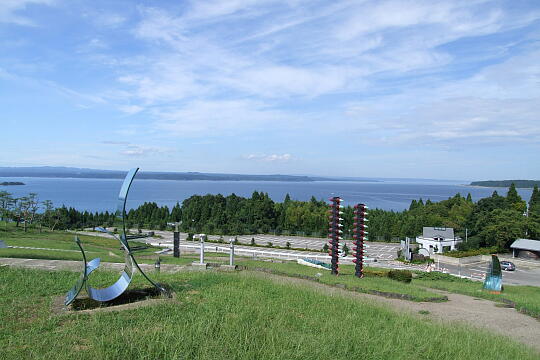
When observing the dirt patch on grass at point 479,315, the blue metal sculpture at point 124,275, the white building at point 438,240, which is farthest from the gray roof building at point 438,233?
the blue metal sculpture at point 124,275

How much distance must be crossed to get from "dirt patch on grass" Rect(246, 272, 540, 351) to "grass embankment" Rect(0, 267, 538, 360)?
127 centimetres

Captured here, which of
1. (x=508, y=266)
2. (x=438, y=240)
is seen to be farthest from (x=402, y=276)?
(x=438, y=240)

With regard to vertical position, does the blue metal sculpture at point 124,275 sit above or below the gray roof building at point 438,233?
above

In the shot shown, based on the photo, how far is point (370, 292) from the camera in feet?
34.3

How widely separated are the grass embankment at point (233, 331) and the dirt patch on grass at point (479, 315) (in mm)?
1266

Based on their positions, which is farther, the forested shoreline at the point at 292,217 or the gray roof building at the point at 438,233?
the forested shoreline at the point at 292,217

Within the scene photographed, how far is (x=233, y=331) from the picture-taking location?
5484mm

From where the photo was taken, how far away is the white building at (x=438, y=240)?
129 ft

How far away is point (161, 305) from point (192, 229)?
43.1 metres

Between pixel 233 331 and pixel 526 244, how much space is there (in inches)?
1447

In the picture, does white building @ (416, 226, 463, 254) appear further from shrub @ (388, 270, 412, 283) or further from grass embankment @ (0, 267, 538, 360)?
grass embankment @ (0, 267, 538, 360)

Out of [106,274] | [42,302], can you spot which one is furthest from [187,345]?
[106,274]

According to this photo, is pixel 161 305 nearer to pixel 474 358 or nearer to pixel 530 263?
pixel 474 358

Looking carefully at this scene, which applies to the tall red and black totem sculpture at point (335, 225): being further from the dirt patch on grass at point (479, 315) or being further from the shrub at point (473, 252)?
the shrub at point (473, 252)
